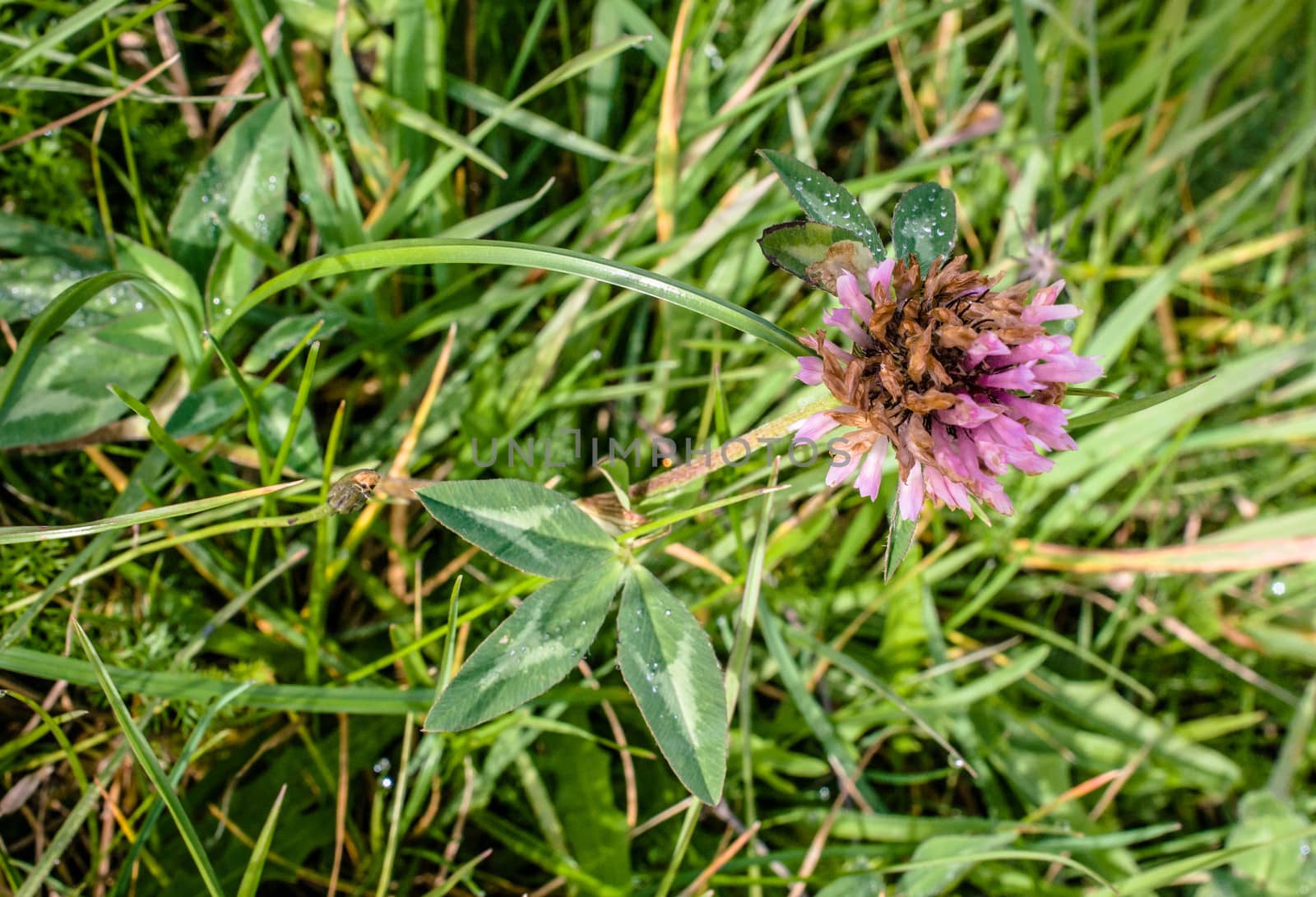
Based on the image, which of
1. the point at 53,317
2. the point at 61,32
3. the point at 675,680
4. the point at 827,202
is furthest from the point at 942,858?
the point at 61,32

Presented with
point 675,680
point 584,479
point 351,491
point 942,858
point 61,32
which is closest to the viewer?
point 351,491

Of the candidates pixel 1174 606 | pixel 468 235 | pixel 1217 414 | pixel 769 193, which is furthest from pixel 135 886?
pixel 1217 414

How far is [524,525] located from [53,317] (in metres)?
0.75

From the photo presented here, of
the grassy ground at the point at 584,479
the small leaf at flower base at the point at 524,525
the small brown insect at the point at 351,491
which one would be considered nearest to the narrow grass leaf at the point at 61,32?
the grassy ground at the point at 584,479

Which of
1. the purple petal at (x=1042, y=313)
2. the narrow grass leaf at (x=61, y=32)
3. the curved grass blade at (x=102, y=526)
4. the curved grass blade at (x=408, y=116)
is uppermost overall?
the narrow grass leaf at (x=61, y=32)

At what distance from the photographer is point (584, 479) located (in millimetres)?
2002

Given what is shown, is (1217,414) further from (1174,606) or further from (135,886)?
(135,886)

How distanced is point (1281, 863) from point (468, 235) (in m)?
2.28

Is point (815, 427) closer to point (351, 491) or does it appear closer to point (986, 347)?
point (986, 347)

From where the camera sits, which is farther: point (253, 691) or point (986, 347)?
point (253, 691)

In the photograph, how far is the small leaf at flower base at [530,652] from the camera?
4.14 feet

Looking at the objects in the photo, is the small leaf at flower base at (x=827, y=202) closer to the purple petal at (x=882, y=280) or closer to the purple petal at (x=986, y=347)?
the purple petal at (x=882, y=280)

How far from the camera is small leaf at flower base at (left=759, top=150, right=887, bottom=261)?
1355 millimetres

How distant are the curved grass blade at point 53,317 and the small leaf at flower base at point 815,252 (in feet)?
3.15
